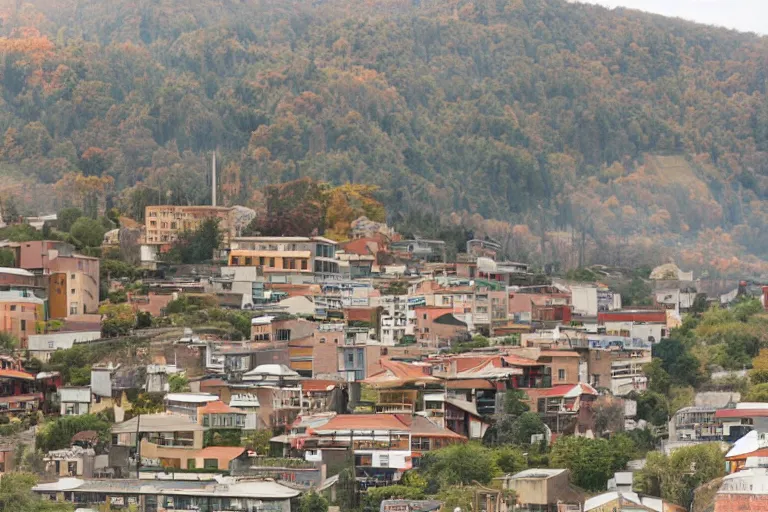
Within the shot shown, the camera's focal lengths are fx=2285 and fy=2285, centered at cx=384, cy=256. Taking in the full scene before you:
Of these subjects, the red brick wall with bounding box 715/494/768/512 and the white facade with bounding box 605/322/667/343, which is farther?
the white facade with bounding box 605/322/667/343

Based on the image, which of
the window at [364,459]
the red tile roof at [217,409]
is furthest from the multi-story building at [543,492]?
the red tile roof at [217,409]

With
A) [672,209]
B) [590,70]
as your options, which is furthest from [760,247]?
[590,70]

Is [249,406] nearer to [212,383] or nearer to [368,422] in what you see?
[212,383]

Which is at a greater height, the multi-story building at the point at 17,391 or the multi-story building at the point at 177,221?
the multi-story building at the point at 177,221

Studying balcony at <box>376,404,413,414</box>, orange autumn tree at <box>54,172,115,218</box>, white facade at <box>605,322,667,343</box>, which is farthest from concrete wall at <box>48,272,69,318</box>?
orange autumn tree at <box>54,172,115,218</box>

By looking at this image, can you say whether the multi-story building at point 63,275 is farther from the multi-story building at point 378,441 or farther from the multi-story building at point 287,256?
the multi-story building at point 378,441

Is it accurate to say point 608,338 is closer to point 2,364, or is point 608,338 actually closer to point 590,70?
point 2,364

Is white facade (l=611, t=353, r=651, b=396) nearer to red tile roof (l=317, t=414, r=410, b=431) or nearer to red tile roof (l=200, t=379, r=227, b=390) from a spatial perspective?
red tile roof (l=317, t=414, r=410, b=431)
